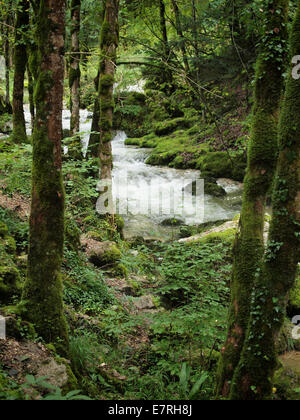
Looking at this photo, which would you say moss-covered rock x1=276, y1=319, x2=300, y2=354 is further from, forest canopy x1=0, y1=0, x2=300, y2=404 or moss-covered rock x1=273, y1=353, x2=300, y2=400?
moss-covered rock x1=273, y1=353, x2=300, y2=400

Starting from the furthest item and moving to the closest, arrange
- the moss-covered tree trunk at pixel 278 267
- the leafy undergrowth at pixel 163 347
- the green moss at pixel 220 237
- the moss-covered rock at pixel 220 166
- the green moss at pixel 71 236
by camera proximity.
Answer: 1. the moss-covered rock at pixel 220 166
2. the green moss at pixel 220 237
3. the green moss at pixel 71 236
4. the leafy undergrowth at pixel 163 347
5. the moss-covered tree trunk at pixel 278 267

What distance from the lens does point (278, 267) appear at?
3377mm

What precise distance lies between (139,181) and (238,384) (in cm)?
1376

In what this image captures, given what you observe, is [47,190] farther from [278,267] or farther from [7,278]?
[278,267]

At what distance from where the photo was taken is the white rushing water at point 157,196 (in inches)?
508

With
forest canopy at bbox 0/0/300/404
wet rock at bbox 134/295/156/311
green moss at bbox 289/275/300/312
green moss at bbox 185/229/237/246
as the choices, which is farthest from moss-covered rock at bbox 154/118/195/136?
wet rock at bbox 134/295/156/311

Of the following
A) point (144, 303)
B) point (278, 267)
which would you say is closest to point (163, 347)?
point (144, 303)

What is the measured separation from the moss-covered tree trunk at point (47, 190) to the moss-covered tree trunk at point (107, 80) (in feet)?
17.0

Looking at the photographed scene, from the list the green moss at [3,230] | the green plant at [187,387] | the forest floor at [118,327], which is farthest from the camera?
the green moss at [3,230]

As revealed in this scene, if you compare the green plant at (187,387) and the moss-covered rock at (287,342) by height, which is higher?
the green plant at (187,387)

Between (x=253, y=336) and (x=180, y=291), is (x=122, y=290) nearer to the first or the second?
(x=180, y=291)

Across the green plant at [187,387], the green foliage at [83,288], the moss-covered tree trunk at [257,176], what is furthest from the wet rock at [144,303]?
the moss-covered tree trunk at [257,176]

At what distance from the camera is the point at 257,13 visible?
5.03m

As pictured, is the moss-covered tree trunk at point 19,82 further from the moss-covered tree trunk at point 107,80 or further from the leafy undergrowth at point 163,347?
the leafy undergrowth at point 163,347
